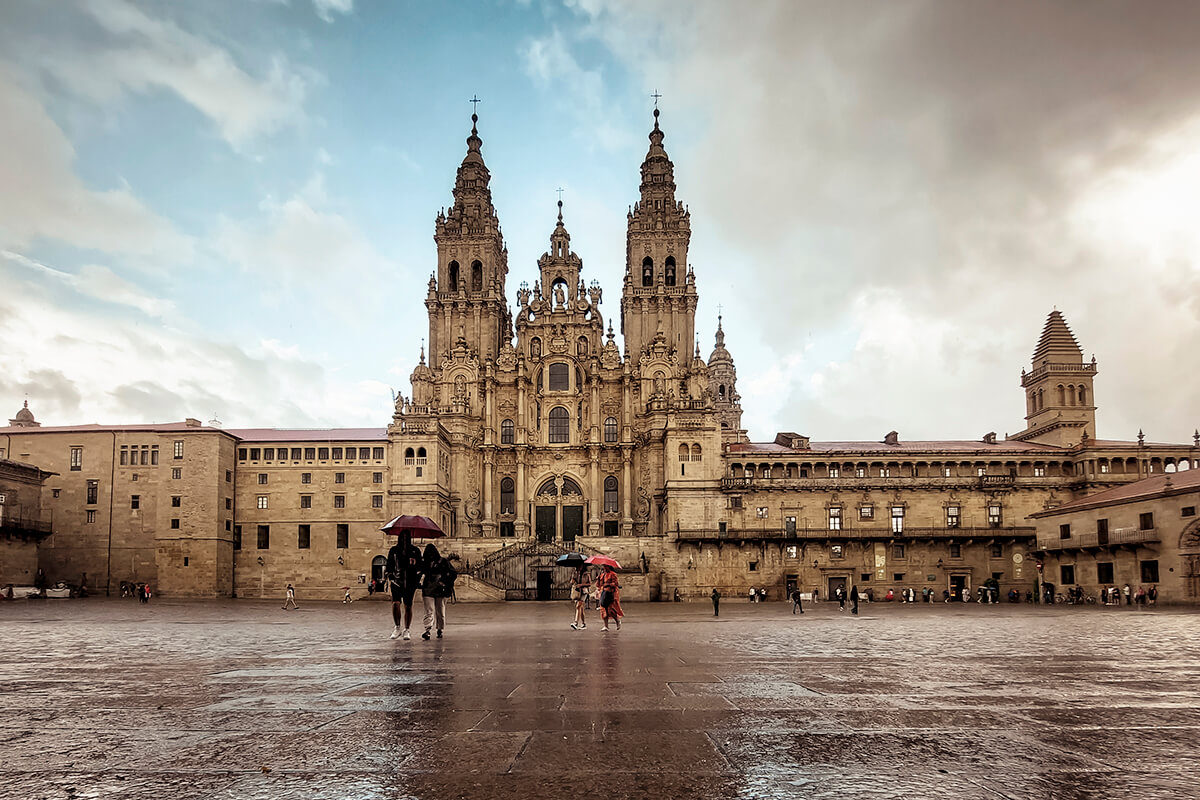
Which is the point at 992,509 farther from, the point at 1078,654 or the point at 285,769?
the point at 285,769

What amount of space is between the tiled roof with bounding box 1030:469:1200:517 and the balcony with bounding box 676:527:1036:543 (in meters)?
3.30

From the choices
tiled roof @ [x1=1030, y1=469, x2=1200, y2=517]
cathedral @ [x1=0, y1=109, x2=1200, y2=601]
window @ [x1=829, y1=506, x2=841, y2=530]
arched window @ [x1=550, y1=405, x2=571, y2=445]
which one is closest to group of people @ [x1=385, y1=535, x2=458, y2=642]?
cathedral @ [x1=0, y1=109, x2=1200, y2=601]

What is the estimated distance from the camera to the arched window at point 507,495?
7494 cm

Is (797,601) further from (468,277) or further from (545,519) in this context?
(468,277)

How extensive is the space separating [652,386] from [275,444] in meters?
30.3

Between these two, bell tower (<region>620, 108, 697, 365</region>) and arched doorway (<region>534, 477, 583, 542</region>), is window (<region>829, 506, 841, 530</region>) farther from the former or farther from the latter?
arched doorway (<region>534, 477, 583, 542</region>)

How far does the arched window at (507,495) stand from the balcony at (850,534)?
15.5 m

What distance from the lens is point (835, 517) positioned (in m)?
68.1

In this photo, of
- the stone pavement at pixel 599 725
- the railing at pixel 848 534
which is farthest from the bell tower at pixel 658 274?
the stone pavement at pixel 599 725

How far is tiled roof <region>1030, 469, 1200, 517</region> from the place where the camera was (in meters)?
51.5

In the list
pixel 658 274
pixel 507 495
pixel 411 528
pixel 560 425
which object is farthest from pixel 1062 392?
pixel 411 528

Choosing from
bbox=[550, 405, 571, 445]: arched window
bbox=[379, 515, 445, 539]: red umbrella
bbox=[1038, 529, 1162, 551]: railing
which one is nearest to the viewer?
bbox=[379, 515, 445, 539]: red umbrella

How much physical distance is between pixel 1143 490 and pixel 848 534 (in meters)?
19.2

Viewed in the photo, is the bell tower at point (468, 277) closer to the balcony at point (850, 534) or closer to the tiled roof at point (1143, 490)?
the balcony at point (850, 534)
